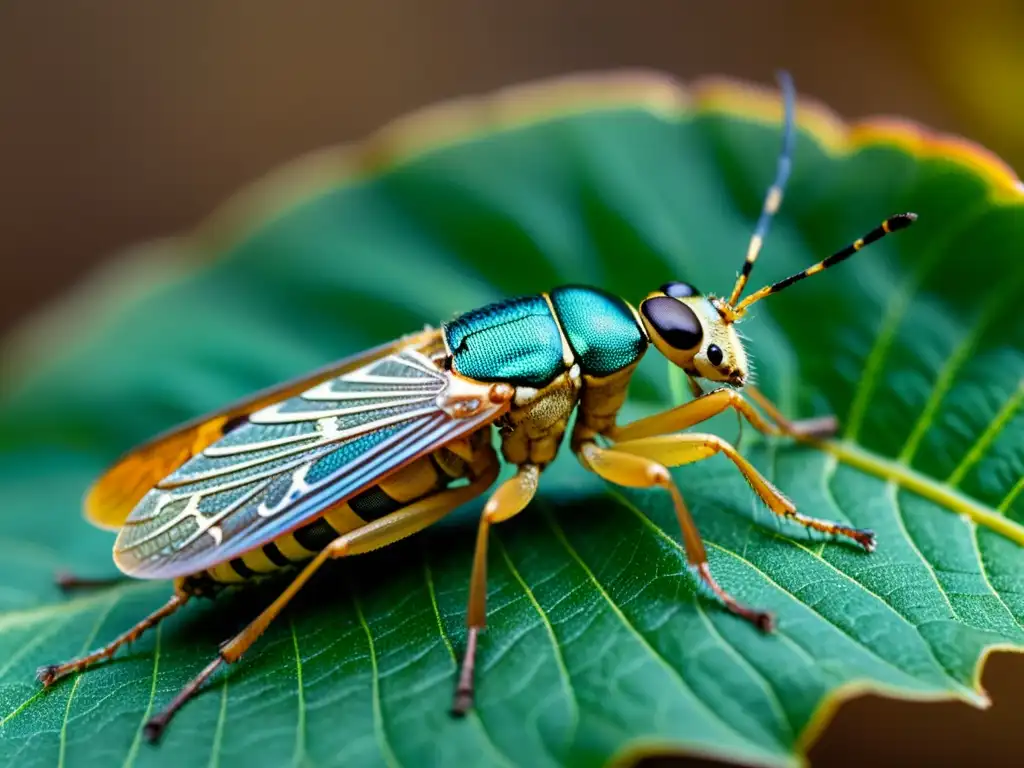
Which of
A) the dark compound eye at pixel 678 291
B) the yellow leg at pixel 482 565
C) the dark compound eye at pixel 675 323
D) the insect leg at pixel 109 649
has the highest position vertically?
the dark compound eye at pixel 678 291

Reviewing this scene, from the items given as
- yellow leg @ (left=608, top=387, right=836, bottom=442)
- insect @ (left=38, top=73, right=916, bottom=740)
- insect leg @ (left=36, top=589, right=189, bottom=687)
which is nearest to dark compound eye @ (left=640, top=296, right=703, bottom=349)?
insect @ (left=38, top=73, right=916, bottom=740)

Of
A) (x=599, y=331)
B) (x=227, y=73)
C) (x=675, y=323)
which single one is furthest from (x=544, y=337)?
(x=227, y=73)

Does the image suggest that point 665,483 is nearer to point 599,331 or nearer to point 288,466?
point 599,331

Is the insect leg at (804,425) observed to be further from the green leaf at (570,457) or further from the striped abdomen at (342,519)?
the striped abdomen at (342,519)

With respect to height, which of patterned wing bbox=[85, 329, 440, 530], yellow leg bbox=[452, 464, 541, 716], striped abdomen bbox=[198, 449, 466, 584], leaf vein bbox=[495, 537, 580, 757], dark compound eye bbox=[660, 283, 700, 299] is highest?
patterned wing bbox=[85, 329, 440, 530]

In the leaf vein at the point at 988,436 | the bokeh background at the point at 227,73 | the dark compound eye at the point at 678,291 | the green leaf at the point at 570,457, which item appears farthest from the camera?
the bokeh background at the point at 227,73

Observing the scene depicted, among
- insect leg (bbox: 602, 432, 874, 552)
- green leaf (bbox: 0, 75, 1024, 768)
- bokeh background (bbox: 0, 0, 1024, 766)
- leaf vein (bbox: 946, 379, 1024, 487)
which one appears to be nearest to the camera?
green leaf (bbox: 0, 75, 1024, 768)

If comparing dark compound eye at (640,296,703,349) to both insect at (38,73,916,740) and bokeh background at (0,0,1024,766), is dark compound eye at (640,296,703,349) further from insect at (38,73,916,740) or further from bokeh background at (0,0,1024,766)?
bokeh background at (0,0,1024,766)

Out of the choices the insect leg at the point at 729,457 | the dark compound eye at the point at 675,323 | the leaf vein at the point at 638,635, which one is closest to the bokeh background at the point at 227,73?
the dark compound eye at the point at 675,323
